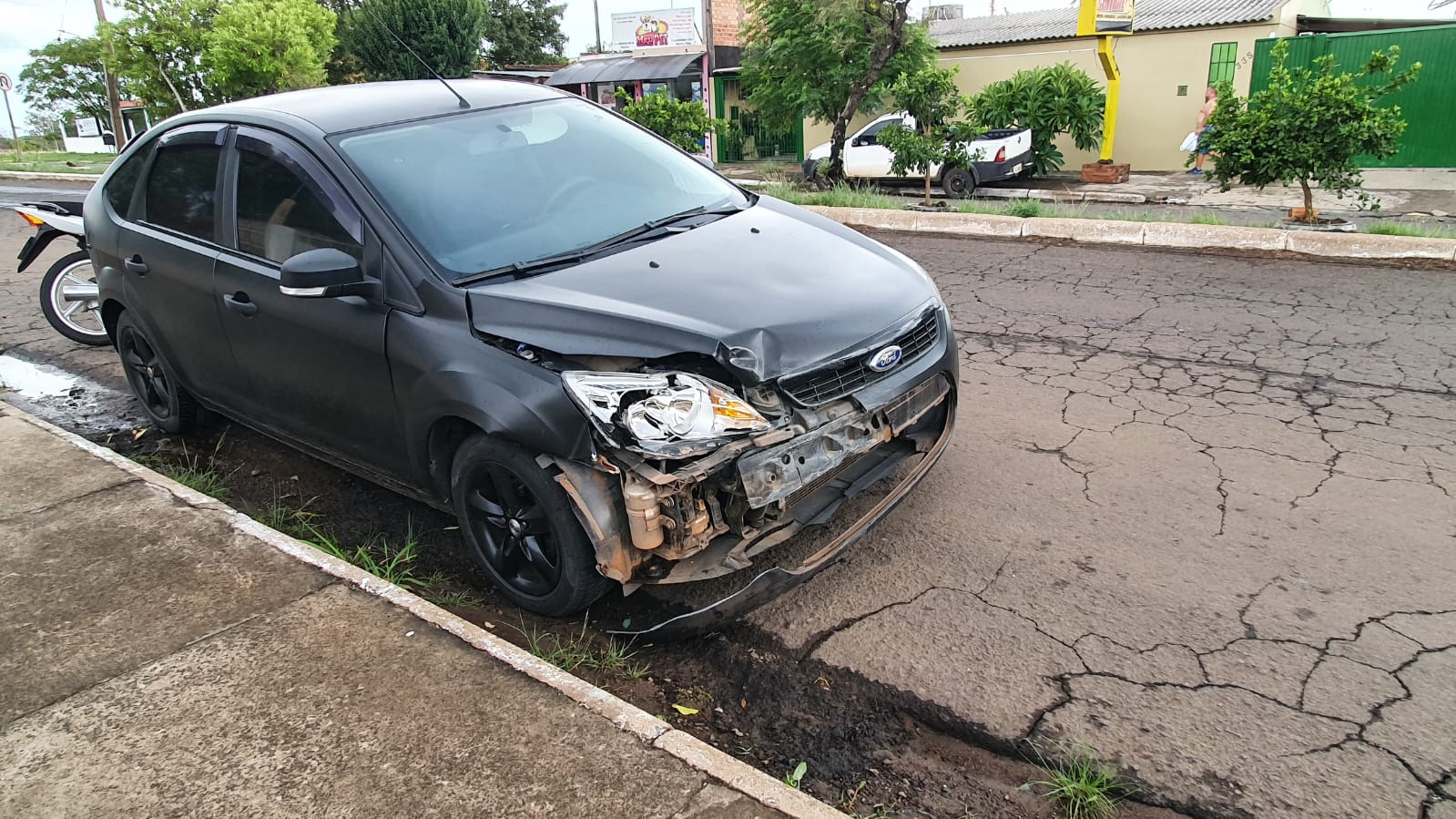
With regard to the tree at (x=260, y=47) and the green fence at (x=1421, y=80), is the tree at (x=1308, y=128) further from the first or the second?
the tree at (x=260, y=47)

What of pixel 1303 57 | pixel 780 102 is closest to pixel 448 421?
pixel 780 102

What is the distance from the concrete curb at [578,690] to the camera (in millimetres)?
2334

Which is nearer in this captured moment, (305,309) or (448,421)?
(448,421)

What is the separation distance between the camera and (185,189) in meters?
4.44

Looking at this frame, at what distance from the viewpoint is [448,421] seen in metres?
3.34

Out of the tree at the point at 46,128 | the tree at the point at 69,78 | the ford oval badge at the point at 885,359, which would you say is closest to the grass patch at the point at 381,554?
the ford oval badge at the point at 885,359

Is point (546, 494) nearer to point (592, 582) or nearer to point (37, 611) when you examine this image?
point (592, 582)

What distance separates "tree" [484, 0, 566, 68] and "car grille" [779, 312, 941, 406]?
47.9 metres

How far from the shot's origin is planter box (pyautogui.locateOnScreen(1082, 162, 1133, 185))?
18.9 m

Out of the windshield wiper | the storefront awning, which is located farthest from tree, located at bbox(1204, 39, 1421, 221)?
the storefront awning

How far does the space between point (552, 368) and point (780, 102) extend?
19410 mm

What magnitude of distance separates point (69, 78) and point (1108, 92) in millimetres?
61710

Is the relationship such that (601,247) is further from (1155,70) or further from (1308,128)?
(1155,70)

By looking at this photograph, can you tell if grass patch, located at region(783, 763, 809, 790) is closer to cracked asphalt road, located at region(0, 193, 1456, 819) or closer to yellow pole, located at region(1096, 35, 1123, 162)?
cracked asphalt road, located at region(0, 193, 1456, 819)
